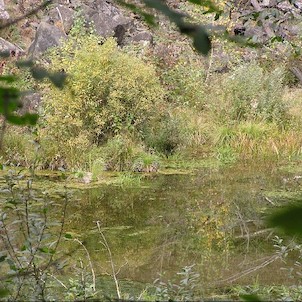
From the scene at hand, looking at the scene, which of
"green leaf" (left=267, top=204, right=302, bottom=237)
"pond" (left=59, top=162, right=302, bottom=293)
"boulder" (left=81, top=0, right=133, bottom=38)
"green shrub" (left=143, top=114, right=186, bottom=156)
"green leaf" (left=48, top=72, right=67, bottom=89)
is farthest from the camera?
"boulder" (left=81, top=0, right=133, bottom=38)

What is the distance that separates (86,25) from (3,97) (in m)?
11.4

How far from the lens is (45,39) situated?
11023mm

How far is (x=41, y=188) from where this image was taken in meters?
6.45

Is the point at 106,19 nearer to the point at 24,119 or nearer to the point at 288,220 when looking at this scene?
the point at 24,119

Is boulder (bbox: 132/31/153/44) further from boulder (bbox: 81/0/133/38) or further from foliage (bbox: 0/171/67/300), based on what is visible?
foliage (bbox: 0/171/67/300)

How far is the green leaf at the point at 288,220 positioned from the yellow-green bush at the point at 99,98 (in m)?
7.31

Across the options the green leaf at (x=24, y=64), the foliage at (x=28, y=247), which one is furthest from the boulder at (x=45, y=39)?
the green leaf at (x=24, y=64)

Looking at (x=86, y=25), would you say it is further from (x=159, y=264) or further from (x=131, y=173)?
(x=159, y=264)

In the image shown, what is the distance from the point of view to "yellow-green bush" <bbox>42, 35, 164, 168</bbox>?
26.0 feet

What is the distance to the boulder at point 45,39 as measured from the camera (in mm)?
10930

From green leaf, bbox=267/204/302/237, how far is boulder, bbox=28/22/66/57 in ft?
35.1

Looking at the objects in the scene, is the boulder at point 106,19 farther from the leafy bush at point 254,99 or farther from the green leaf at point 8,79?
the green leaf at point 8,79

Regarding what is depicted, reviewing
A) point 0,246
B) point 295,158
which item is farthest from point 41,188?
point 295,158

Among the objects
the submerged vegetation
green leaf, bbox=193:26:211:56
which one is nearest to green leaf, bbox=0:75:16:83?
green leaf, bbox=193:26:211:56
